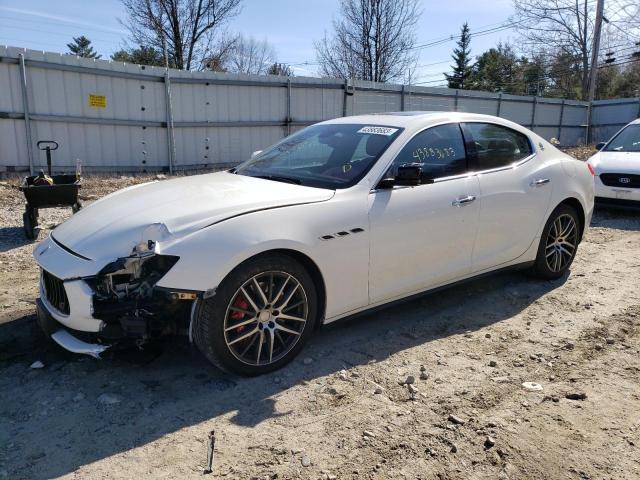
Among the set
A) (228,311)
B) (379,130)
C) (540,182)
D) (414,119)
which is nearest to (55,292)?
(228,311)

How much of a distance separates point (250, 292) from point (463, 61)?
→ 180 ft

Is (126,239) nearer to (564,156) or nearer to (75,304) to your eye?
(75,304)

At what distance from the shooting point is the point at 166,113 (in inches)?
464

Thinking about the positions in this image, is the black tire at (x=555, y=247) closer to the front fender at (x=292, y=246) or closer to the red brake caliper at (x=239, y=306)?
the front fender at (x=292, y=246)

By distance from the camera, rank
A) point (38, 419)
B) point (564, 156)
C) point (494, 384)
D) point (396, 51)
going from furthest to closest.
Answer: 1. point (396, 51)
2. point (564, 156)
3. point (494, 384)
4. point (38, 419)

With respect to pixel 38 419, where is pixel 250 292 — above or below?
above

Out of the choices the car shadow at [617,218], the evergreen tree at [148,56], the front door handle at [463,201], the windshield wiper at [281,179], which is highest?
the evergreen tree at [148,56]

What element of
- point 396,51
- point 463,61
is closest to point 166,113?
point 396,51

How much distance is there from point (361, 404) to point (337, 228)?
3.68 feet

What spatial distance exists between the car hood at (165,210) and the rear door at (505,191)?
5.12ft

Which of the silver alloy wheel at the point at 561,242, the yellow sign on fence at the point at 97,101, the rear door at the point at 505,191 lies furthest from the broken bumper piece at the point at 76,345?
the yellow sign on fence at the point at 97,101

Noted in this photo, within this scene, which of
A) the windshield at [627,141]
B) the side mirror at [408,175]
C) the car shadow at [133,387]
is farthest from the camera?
the windshield at [627,141]

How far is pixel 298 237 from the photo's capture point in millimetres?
3252

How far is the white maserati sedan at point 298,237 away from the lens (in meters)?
2.98
